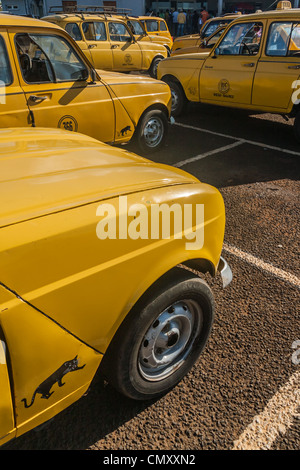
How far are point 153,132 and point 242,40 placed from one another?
8.82 ft

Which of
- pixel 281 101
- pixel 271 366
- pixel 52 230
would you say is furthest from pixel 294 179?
pixel 52 230

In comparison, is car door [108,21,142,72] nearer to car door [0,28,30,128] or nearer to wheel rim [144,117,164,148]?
wheel rim [144,117,164,148]

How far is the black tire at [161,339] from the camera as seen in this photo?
1858mm

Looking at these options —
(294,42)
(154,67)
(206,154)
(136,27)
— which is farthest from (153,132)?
(136,27)

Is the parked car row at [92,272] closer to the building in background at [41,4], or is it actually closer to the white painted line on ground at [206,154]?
the white painted line on ground at [206,154]

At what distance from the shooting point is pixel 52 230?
4.81 feet

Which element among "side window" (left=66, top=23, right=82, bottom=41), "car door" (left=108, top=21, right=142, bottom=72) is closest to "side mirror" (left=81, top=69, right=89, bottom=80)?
"side window" (left=66, top=23, right=82, bottom=41)

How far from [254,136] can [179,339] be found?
5.79 m

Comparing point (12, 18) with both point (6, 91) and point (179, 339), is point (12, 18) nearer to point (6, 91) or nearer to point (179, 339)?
point (6, 91)

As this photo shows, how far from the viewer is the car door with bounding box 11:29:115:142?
4246 millimetres

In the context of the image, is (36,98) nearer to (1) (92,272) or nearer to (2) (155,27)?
(1) (92,272)

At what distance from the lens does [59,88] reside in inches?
176

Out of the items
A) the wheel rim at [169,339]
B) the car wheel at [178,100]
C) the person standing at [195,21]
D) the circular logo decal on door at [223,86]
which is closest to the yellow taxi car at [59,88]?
the circular logo decal on door at [223,86]
